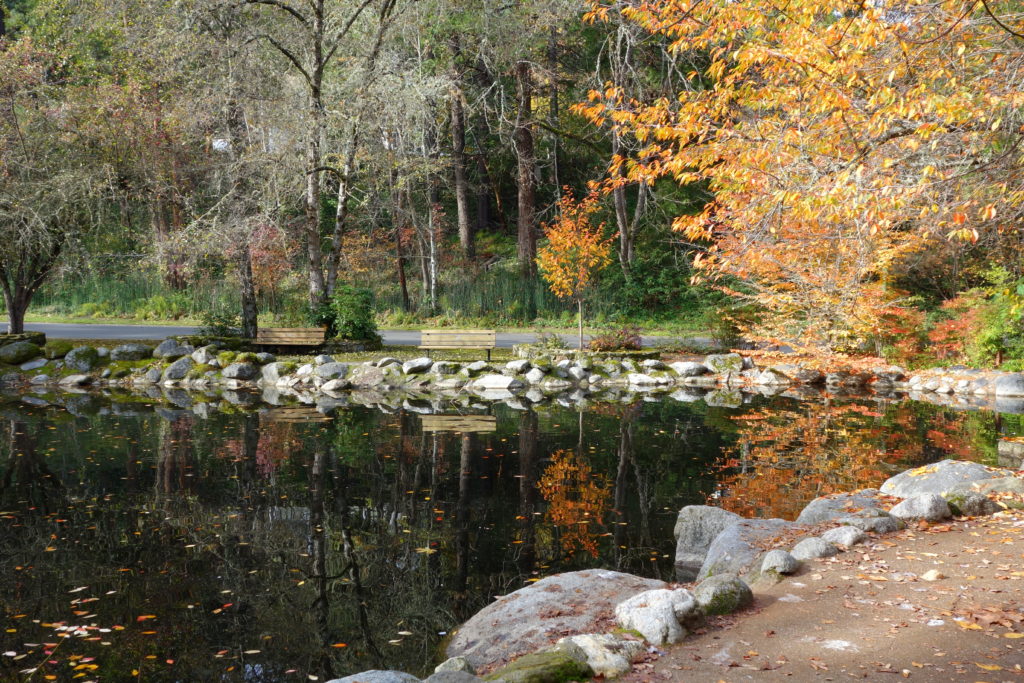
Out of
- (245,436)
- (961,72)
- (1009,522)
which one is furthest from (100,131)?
(1009,522)

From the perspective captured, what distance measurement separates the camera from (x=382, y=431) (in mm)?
10461

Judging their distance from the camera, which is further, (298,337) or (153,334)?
(153,334)

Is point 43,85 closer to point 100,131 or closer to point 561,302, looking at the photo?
point 100,131

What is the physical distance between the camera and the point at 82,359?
621 inches

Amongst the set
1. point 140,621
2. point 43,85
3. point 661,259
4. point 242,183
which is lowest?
point 140,621

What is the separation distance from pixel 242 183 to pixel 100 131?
8.49 ft

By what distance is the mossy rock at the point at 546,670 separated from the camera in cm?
353

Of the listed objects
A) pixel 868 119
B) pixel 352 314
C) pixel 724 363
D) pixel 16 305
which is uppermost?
pixel 868 119

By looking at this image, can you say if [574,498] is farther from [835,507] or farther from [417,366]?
[417,366]

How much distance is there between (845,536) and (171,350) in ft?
44.1

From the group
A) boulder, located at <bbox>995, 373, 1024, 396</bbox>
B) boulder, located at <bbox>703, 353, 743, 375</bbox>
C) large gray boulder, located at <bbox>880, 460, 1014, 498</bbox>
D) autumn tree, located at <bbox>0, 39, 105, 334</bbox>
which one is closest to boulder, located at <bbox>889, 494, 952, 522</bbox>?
large gray boulder, located at <bbox>880, 460, 1014, 498</bbox>

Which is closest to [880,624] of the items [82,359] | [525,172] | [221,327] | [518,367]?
[518,367]

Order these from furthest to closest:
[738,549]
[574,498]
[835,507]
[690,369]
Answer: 1. [690,369]
2. [574,498]
3. [835,507]
4. [738,549]

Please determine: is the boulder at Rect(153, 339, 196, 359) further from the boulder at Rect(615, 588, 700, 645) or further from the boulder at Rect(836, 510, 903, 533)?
the boulder at Rect(615, 588, 700, 645)
